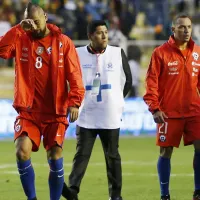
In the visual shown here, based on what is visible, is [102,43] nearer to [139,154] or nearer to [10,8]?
[139,154]

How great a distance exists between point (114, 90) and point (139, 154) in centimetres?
643

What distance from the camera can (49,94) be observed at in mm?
10492

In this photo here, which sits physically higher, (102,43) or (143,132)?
(102,43)

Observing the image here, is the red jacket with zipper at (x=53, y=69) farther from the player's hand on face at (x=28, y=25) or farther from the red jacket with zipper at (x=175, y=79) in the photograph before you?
the red jacket with zipper at (x=175, y=79)

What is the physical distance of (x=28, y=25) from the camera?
1023 cm

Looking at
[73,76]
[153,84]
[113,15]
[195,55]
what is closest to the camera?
[73,76]

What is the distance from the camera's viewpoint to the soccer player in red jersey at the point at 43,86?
1039 centimetres

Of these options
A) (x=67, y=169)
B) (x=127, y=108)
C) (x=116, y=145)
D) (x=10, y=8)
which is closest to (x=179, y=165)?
(x=67, y=169)

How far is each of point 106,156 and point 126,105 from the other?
10.4 meters

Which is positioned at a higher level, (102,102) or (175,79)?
(175,79)

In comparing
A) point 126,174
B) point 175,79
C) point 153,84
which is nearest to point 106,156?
point 153,84

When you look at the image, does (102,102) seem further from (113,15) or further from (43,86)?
(113,15)

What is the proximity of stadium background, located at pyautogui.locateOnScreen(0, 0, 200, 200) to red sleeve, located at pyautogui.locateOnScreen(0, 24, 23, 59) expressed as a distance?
2.43m

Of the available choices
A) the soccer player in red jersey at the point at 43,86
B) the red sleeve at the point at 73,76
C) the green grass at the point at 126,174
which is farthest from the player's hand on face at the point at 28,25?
the green grass at the point at 126,174
